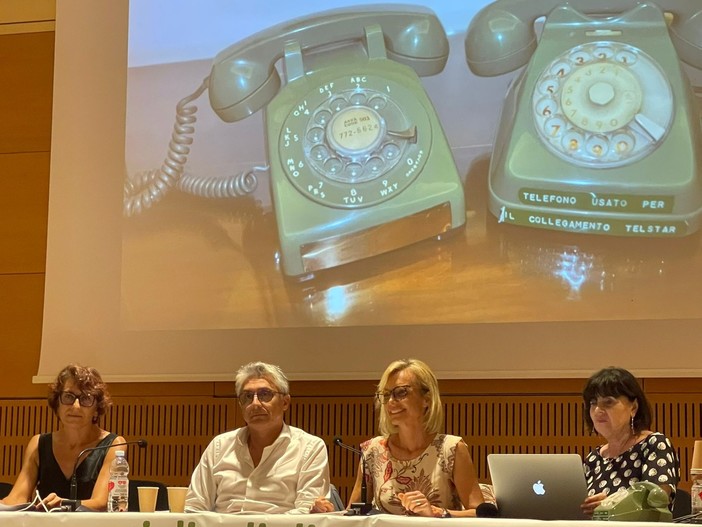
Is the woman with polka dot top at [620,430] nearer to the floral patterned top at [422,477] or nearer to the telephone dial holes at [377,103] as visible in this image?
the floral patterned top at [422,477]

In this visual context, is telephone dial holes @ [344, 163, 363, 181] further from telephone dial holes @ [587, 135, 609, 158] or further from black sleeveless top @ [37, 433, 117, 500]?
black sleeveless top @ [37, 433, 117, 500]

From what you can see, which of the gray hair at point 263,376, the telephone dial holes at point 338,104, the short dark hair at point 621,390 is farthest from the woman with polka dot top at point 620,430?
the telephone dial holes at point 338,104

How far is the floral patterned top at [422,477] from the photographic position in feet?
10.8

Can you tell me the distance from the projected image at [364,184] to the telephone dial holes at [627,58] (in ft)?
0.06

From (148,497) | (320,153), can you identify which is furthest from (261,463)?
(320,153)

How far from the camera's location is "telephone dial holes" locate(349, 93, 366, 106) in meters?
4.45

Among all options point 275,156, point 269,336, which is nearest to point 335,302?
point 269,336

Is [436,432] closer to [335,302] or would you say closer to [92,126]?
[335,302]

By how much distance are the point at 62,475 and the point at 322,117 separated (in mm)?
1787

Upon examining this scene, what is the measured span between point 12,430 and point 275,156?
1743 mm

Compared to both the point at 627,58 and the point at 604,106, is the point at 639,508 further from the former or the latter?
the point at 627,58

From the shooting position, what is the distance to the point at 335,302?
14.7 feet

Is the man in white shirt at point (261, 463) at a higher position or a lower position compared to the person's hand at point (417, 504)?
higher

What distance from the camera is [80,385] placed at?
3816 millimetres
